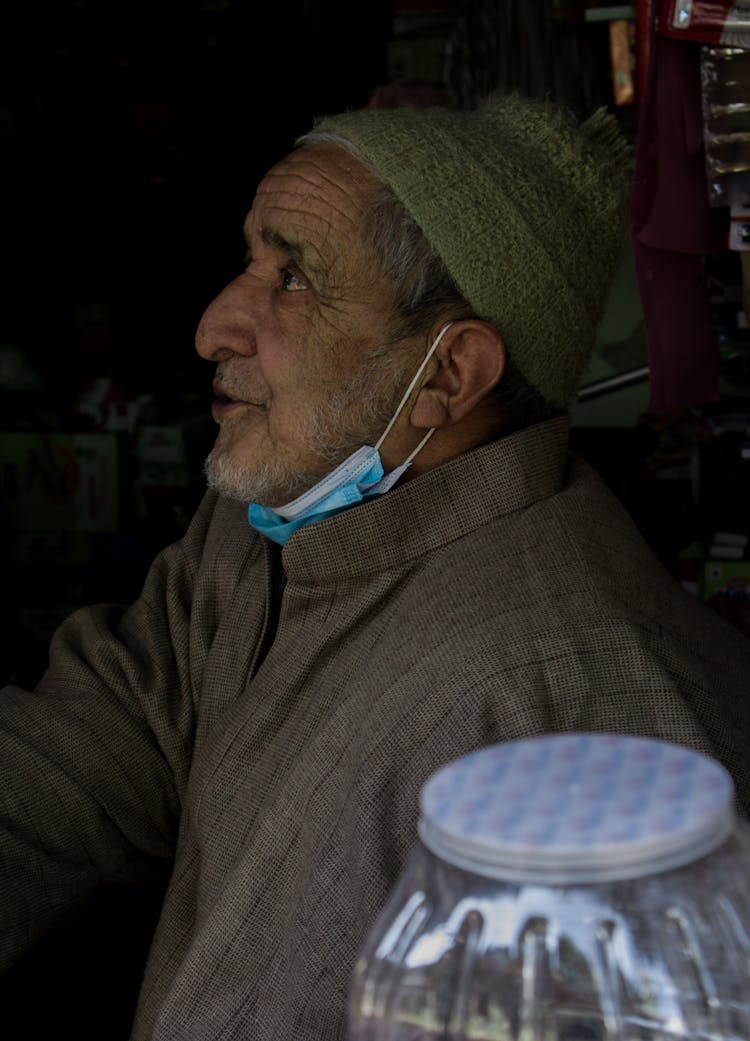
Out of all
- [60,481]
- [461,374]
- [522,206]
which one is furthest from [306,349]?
[60,481]

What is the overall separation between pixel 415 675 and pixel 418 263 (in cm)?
60

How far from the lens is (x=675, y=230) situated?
2410 mm

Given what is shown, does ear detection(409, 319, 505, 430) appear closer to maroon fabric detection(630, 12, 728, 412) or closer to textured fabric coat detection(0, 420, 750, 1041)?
textured fabric coat detection(0, 420, 750, 1041)

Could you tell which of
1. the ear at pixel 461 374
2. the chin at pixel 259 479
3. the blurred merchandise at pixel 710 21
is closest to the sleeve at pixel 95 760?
the chin at pixel 259 479

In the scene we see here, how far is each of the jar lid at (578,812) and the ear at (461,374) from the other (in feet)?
3.87

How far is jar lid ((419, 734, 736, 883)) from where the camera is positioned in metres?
0.59

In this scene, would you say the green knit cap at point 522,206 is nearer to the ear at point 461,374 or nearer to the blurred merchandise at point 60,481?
the ear at point 461,374

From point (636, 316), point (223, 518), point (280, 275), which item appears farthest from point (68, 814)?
point (636, 316)

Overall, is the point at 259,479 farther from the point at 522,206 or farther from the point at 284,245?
the point at 522,206

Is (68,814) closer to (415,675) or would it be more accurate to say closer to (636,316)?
(415,675)

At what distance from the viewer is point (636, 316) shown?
4.95m

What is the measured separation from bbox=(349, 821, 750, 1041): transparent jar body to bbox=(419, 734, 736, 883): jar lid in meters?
0.01

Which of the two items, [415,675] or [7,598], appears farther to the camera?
[7,598]

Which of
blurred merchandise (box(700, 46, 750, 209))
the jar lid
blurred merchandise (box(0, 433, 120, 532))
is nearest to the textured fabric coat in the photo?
blurred merchandise (box(700, 46, 750, 209))
